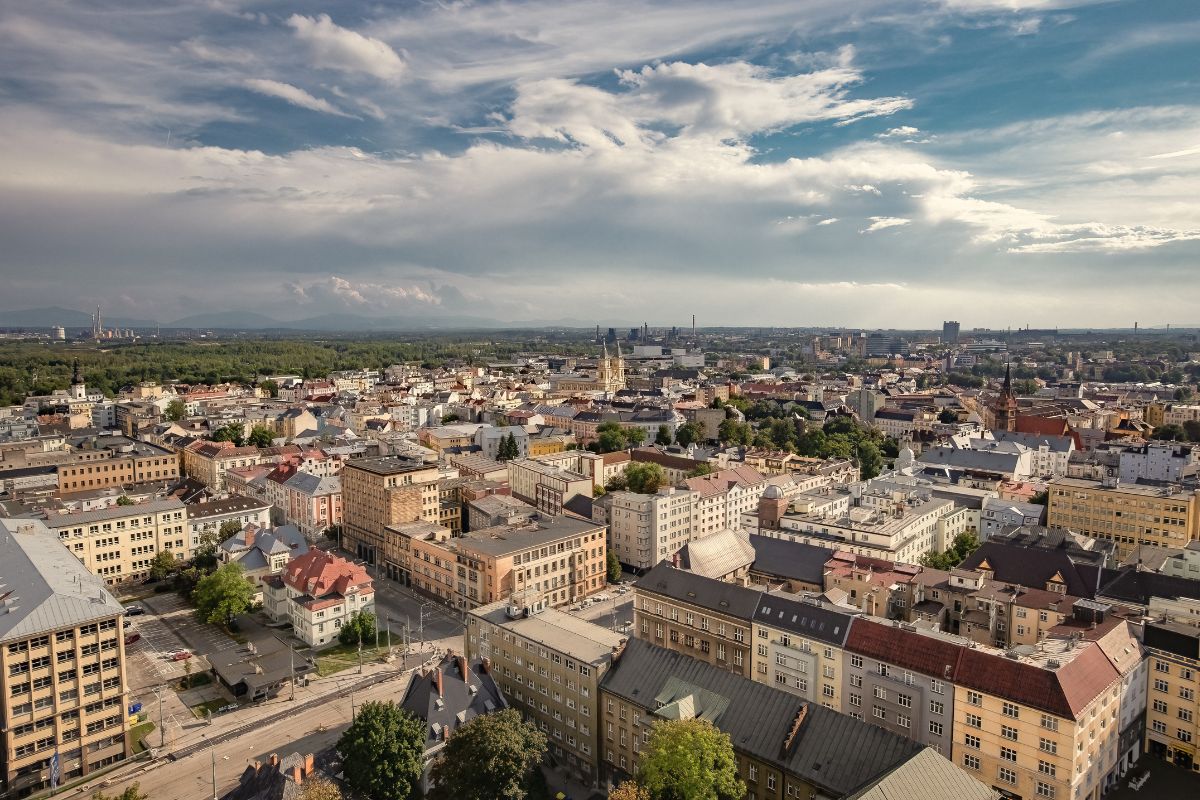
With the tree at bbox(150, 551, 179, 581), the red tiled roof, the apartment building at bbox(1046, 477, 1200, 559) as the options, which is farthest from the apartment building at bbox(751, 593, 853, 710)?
the tree at bbox(150, 551, 179, 581)

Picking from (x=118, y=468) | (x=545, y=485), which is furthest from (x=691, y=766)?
(x=118, y=468)

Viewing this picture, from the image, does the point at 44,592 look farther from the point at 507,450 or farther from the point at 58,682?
the point at 507,450

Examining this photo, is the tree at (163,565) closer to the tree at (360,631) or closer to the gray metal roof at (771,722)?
the tree at (360,631)

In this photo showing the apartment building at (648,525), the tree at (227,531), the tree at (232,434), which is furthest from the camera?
the tree at (232,434)

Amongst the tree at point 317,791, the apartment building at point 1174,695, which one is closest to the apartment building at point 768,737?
the tree at point 317,791

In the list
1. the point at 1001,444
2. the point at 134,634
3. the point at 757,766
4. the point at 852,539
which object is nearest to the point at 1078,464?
the point at 1001,444

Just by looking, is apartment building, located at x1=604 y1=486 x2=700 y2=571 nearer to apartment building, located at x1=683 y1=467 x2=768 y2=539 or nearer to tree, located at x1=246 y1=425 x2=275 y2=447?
apartment building, located at x1=683 y1=467 x2=768 y2=539
